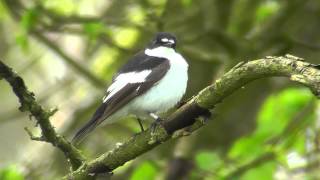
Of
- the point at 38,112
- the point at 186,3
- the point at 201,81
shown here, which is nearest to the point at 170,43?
the point at 186,3

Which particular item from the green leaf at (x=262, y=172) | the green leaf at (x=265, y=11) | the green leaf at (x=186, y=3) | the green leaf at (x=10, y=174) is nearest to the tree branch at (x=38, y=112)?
the green leaf at (x=10, y=174)

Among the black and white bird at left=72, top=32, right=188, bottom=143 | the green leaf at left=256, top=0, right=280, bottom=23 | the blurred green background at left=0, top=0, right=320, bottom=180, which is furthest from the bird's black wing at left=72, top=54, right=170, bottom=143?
the green leaf at left=256, top=0, right=280, bottom=23

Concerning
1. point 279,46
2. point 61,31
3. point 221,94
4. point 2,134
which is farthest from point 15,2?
point 221,94

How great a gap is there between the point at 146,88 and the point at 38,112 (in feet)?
4.35

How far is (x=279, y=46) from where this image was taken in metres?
5.79

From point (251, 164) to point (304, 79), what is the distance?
3056 mm

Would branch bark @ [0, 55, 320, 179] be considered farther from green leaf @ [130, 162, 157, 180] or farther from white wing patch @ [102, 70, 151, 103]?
green leaf @ [130, 162, 157, 180]

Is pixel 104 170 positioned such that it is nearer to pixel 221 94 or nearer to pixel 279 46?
pixel 221 94

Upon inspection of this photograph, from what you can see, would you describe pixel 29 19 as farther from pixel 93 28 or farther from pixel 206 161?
pixel 206 161

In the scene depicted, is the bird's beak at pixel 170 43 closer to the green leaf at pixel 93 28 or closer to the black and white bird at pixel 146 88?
the black and white bird at pixel 146 88

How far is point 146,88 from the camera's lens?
13.3 feet

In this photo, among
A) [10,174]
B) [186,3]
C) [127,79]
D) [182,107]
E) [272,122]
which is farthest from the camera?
[186,3]

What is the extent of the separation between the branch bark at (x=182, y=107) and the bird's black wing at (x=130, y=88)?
Result: 494 mm

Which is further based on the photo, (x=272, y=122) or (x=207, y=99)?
(x=272, y=122)
